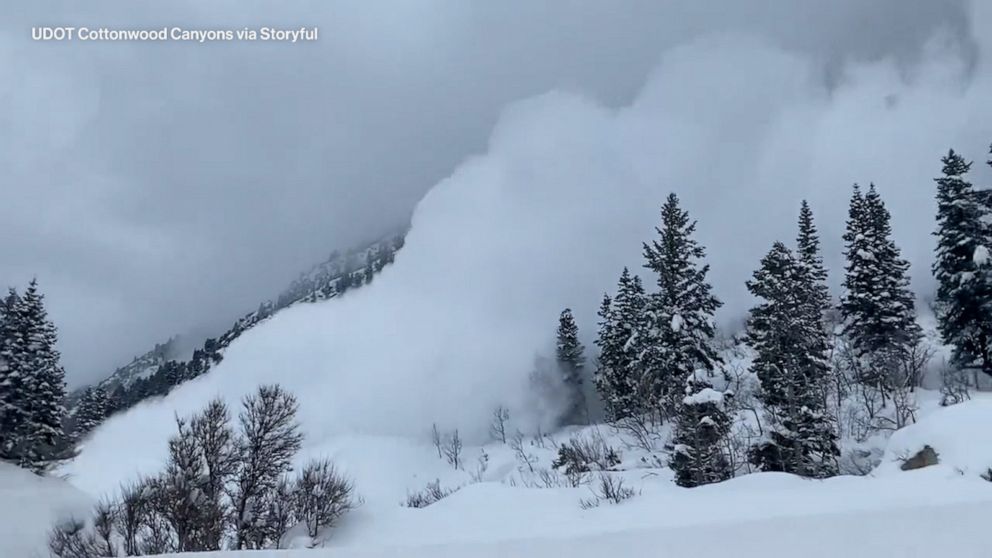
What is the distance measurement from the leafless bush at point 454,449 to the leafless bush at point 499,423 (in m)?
4.79

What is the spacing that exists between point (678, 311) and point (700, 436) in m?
7.88

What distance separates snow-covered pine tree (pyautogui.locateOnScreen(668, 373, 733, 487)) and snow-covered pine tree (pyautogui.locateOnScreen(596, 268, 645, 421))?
17018 mm

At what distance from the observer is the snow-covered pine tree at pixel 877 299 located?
32438 mm

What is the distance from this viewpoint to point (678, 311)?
97.9ft

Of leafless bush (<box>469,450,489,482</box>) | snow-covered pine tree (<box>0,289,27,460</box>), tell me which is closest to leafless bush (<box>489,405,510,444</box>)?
leafless bush (<box>469,450,489,482</box>)

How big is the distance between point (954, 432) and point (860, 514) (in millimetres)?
9589

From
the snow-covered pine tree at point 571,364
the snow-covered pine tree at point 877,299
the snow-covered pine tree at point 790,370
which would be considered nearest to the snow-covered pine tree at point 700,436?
the snow-covered pine tree at point 790,370

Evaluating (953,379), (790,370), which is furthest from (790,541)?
(953,379)

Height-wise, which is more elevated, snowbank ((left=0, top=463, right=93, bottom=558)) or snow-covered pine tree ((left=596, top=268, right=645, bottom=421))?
snow-covered pine tree ((left=596, top=268, right=645, bottom=421))

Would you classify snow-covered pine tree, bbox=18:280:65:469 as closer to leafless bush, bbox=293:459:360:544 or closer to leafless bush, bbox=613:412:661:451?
leafless bush, bbox=293:459:360:544

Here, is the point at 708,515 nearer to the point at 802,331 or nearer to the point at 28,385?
the point at 802,331

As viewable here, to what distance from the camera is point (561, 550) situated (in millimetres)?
6812

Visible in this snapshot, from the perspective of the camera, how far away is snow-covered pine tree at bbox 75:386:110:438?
60469 millimetres

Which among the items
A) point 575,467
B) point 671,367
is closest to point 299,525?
point 575,467
